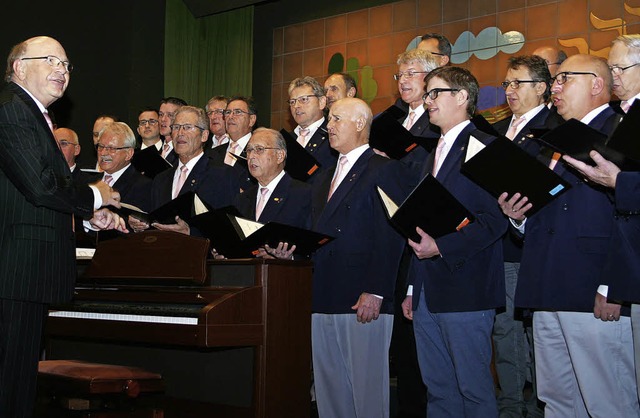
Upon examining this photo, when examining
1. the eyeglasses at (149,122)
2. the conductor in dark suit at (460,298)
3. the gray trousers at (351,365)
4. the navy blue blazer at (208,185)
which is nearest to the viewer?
the conductor in dark suit at (460,298)

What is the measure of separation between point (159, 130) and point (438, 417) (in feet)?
12.2

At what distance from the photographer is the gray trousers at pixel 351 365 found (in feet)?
11.5

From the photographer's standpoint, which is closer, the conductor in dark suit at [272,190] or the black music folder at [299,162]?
the conductor in dark suit at [272,190]

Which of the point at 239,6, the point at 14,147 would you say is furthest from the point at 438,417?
the point at 239,6

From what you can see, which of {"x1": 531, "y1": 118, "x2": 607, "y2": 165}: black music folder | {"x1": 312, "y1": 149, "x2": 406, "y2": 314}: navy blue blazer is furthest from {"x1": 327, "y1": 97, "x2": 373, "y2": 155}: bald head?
{"x1": 531, "y1": 118, "x2": 607, "y2": 165}: black music folder

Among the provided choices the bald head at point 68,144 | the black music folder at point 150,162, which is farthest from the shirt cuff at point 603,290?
the bald head at point 68,144

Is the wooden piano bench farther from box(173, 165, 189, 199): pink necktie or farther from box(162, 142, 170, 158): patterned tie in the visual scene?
box(162, 142, 170, 158): patterned tie

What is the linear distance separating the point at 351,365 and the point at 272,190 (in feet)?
3.39

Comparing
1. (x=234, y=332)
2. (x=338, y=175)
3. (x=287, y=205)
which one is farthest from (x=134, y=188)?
(x=234, y=332)

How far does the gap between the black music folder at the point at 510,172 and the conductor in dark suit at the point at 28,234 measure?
1.48m

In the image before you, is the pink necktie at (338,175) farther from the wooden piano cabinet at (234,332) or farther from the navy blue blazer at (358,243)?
the wooden piano cabinet at (234,332)

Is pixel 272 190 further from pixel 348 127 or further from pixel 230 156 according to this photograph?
pixel 230 156

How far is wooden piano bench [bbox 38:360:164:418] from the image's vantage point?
338 cm

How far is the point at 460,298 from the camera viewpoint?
123 inches
